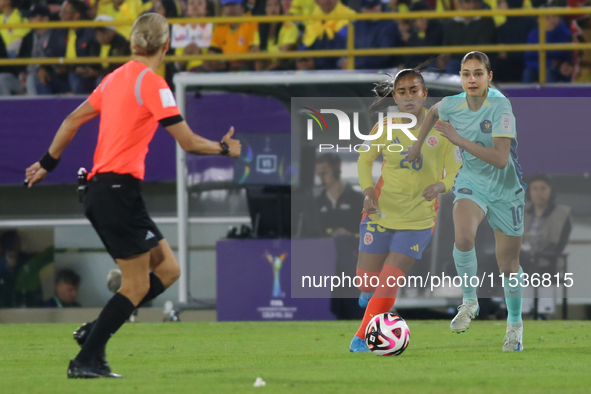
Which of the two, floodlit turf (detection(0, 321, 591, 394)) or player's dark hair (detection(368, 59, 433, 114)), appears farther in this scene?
player's dark hair (detection(368, 59, 433, 114))

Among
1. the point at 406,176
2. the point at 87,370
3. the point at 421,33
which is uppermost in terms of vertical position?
the point at 421,33

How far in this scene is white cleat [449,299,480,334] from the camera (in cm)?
709

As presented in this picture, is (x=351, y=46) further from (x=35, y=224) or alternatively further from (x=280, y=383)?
(x=280, y=383)

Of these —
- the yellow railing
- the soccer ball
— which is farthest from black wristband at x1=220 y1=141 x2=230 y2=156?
the yellow railing

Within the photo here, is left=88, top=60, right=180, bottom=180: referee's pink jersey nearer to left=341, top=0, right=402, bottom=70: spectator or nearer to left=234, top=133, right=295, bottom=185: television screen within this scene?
left=234, top=133, right=295, bottom=185: television screen

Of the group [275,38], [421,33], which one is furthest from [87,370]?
[421,33]

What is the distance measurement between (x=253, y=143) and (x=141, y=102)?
6.23m

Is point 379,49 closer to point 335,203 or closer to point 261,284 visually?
point 335,203

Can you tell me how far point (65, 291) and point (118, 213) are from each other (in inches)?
318

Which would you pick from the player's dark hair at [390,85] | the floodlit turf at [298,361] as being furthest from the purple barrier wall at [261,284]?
the player's dark hair at [390,85]

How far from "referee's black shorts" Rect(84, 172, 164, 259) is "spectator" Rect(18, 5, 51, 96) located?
8.29m

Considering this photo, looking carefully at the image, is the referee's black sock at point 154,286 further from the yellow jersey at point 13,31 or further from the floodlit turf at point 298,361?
the yellow jersey at point 13,31

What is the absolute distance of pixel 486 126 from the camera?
23.0 ft

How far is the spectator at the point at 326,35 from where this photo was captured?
12234 millimetres
